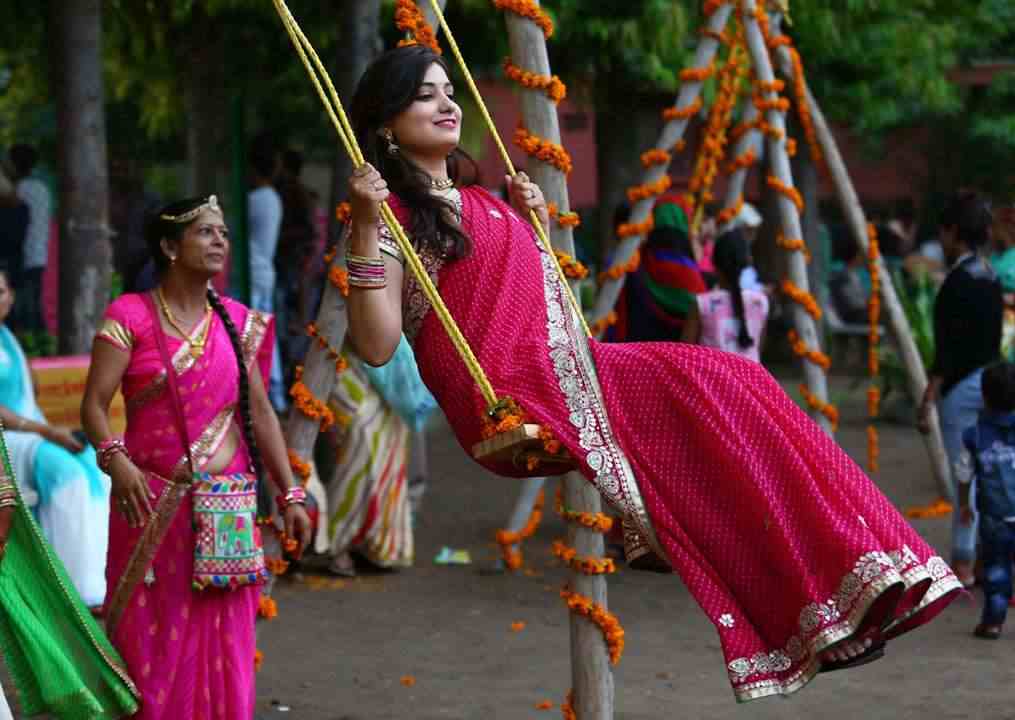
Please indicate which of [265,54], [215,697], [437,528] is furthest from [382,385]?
[265,54]

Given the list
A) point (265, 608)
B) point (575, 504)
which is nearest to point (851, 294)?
point (575, 504)

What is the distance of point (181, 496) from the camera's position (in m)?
5.13

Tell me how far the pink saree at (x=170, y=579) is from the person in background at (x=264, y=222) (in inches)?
244

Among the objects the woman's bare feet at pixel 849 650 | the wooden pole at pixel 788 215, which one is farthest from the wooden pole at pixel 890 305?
the woman's bare feet at pixel 849 650

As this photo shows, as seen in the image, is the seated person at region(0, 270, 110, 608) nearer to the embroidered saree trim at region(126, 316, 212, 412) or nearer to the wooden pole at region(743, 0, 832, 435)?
the embroidered saree trim at region(126, 316, 212, 412)

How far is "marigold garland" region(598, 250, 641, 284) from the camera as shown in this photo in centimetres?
807

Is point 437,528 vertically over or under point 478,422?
under

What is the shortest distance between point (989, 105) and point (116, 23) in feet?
51.5

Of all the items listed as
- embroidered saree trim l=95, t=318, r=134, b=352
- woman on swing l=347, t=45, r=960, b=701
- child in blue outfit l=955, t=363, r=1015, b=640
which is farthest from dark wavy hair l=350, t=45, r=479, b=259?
child in blue outfit l=955, t=363, r=1015, b=640

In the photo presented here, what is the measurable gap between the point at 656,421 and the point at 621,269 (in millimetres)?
3939

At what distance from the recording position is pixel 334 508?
28.1ft

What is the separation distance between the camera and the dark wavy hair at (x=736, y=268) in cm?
815

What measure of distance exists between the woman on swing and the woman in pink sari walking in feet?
3.25

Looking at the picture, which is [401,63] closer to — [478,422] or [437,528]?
[478,422]
